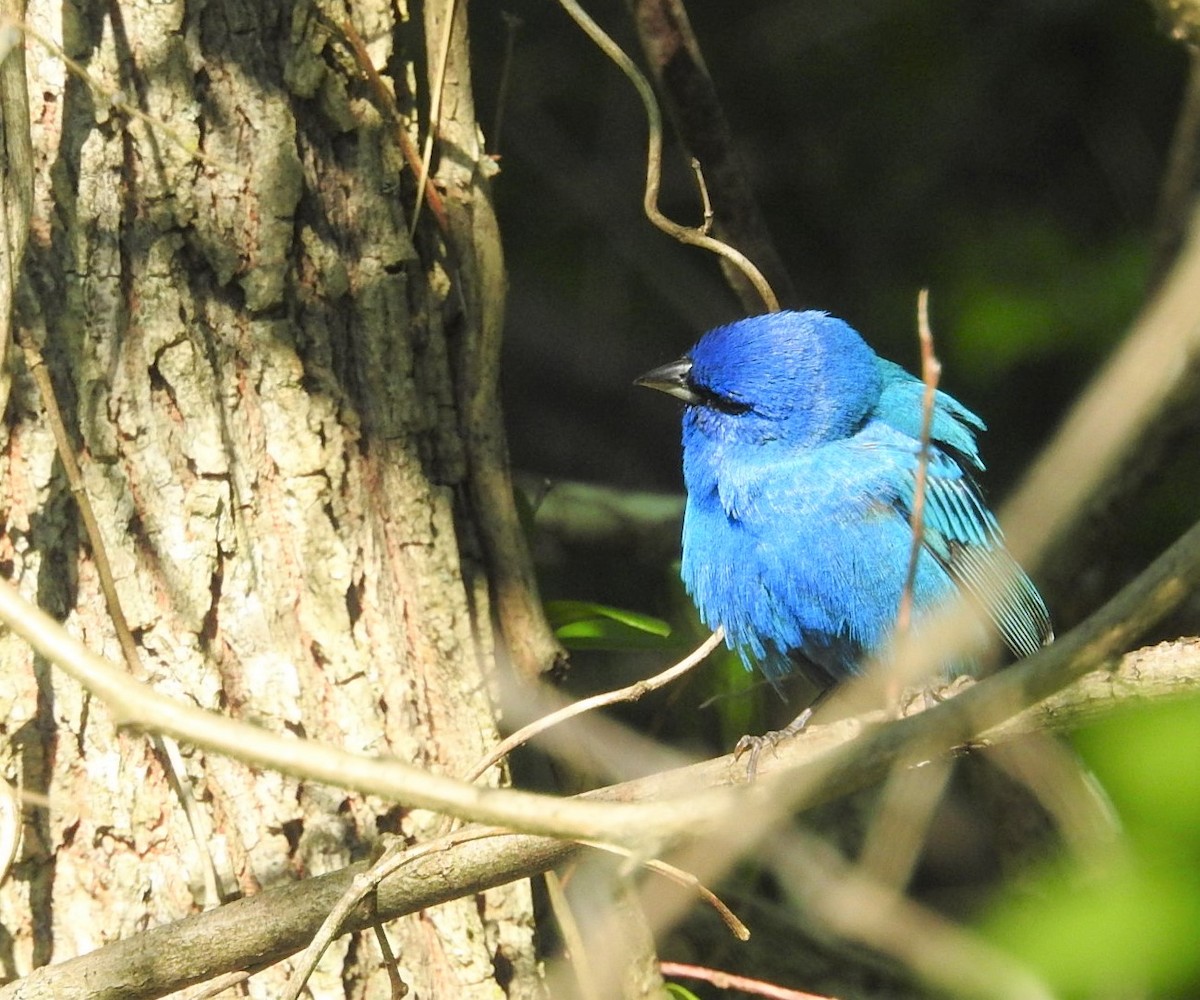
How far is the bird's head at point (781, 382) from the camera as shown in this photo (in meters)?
4.14

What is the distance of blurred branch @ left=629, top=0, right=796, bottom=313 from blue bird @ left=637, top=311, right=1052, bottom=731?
10.7 inches

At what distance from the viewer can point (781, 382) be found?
4156 mm

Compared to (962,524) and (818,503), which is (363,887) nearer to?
(818,503)

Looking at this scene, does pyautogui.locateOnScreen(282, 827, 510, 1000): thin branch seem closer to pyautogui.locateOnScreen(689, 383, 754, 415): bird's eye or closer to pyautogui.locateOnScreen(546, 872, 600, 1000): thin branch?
pyautogui.locateOnScreen(546, 872, 600, 1000): thin branch

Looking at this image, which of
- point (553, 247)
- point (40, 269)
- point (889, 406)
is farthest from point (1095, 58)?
point (40, 269)

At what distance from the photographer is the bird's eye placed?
4.20m

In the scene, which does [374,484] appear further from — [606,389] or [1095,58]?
[1095,58]

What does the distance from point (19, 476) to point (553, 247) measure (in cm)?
366

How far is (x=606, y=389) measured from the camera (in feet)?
21.2

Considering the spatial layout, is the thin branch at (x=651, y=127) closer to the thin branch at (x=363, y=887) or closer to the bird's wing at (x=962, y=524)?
the bird's wing at (x=962, y=524)

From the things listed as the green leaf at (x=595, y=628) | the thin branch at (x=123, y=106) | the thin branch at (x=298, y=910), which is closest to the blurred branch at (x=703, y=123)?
the green leaf at (x=595, y=628)

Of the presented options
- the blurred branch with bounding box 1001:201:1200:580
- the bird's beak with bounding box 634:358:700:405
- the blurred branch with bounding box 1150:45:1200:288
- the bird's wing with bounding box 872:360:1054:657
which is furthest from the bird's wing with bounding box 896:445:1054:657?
the blurred branch with bounding box 1001:201:1200:580

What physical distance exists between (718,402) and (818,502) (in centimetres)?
52

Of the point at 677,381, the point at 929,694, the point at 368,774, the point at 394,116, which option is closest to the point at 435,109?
the point at 394,116
